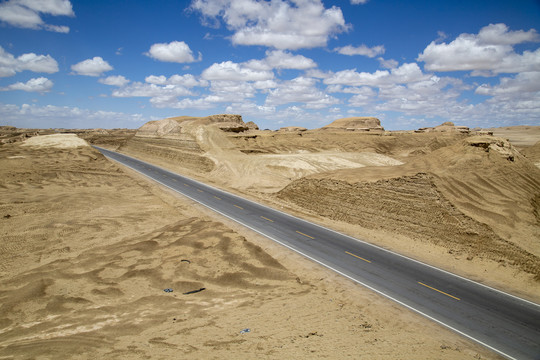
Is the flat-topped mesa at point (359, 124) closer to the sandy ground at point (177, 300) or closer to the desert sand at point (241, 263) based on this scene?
the desert sand at point (241, 263)

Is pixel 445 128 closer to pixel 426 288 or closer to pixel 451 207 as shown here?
pixel 451 207

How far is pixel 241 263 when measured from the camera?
13102mm

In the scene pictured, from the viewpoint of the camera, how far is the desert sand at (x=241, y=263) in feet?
26.1

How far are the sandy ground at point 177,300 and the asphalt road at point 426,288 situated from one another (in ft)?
2.37

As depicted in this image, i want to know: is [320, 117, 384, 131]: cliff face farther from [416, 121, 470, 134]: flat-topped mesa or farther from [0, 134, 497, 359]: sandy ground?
[0, 134, 497, 359]: sandy ground

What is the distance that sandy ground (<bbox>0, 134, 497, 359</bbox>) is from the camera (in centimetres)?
760

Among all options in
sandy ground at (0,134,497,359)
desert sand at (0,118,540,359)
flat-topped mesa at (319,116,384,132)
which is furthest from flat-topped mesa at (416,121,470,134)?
sandy ground at (0,134,497,359)

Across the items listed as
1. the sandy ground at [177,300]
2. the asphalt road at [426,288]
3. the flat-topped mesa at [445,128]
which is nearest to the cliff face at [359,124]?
the flat-topped mesa at [445,128]

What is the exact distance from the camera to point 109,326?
8523 mm

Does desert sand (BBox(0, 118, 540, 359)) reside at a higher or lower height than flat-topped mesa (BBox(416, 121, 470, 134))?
lower

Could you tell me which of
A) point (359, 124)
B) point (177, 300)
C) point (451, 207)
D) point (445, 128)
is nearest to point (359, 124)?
point (359, 124)

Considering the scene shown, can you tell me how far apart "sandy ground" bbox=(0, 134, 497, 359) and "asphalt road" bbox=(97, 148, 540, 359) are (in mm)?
721

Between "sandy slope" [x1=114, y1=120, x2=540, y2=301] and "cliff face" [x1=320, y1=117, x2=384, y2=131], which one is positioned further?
"cliff face" [x1=320, y1=117, x2=384, y2=131]

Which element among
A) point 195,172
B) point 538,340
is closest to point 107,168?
point 195,172
